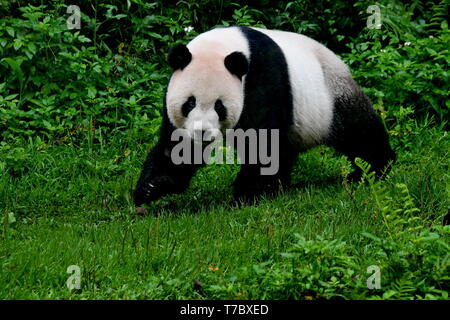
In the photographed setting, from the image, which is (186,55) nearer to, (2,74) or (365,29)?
(2,74)

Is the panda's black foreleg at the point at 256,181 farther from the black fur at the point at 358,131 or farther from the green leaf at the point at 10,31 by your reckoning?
the green leaf at the point at 10,31

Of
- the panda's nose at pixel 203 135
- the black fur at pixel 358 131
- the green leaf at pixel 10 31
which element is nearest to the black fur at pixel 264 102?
the panda's nose at pixel 203 135

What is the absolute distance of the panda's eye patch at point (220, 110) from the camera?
19.0ft

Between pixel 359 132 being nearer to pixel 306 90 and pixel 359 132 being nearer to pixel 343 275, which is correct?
pixel 306 90

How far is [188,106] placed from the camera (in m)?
5.75

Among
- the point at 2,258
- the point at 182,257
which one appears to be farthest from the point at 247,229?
the point at 2,258

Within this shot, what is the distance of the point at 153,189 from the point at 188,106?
2.83 ft

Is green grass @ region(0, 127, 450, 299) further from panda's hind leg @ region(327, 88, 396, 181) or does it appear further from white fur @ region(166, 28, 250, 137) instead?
white fur @ region(166, 28, 250, 137)

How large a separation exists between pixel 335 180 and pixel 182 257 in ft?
9.01

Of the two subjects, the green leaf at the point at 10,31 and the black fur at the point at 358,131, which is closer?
the black fur at the point at 358,131

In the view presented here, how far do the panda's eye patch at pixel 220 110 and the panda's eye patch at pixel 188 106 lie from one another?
0.18 m

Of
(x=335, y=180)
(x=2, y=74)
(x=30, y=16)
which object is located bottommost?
(x=335, y=180)

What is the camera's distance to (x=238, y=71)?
5.84 m

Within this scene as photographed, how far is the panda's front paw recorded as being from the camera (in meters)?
6.23
